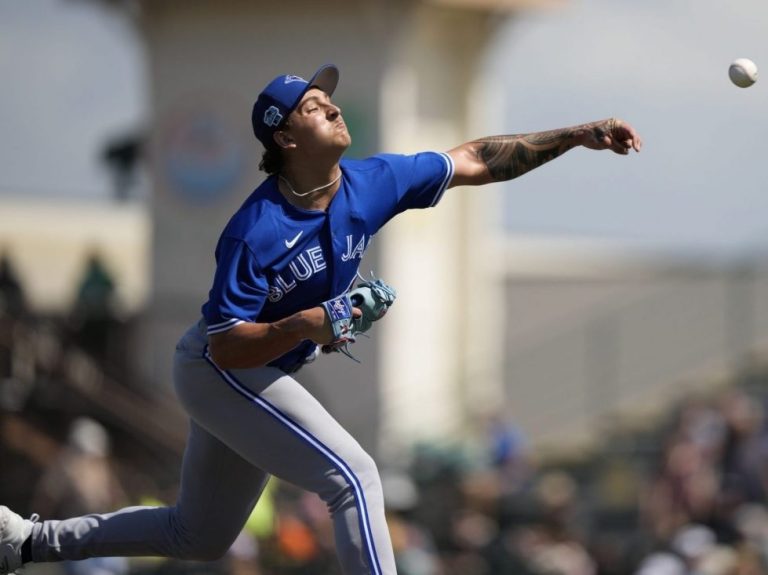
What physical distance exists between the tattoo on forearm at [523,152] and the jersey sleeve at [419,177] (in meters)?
0.24

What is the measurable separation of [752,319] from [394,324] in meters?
4.59

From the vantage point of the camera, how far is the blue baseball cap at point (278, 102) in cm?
679

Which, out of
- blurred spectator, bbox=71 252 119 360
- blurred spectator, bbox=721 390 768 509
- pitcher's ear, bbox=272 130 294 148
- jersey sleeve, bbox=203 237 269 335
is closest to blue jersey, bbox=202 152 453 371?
jersey sleeve, bbox=203 237 269 335

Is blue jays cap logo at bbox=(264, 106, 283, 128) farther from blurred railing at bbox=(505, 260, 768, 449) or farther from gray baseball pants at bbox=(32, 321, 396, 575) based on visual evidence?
blurred railing at bbox=(505, 260, 768, 449)

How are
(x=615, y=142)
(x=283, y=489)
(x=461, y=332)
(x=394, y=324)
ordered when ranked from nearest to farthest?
(x=615, y=142)
(x=283, y=489)
(x=394, y=324)
(x=461, y=332)

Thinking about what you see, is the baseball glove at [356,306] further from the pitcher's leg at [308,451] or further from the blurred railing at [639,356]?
the blurred railing at [639,356]

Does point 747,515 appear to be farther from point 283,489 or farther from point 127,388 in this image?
point 127,388

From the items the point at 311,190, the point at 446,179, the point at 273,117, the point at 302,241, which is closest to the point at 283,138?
the point at 273,117

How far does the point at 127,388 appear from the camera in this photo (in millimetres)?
19359

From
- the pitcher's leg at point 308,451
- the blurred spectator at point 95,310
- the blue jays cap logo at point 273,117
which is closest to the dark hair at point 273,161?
the blue jays cap logo at point 273,117

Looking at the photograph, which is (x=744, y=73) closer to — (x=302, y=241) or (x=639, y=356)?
(x=302, y=241)

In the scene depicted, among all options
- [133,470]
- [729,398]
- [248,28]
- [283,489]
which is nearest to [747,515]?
[729,398]

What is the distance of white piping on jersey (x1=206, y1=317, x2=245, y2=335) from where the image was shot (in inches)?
259

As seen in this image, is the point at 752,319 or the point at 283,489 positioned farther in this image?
the point at 752,319
